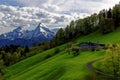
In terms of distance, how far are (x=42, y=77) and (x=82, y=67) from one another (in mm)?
19235

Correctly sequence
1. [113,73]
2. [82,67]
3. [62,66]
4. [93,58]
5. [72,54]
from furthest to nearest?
[72,54], [93,58], [62,66], [82,67], [113,73]

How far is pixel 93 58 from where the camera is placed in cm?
14800

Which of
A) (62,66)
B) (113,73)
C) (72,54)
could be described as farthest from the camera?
(72,54)

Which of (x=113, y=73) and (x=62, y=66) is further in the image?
(x=62, y=66)

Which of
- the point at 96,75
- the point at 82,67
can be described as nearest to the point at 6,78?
the point at 82,67

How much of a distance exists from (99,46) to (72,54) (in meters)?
18.0

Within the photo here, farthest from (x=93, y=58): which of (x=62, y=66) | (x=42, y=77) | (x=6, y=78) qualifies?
(x=6, y=78)

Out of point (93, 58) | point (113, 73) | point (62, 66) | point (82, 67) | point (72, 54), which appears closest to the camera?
point (113, 73)

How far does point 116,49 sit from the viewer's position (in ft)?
380

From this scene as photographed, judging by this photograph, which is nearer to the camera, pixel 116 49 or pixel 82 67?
pixel 116 49

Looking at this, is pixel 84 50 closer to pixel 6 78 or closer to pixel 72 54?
pixel 72 54

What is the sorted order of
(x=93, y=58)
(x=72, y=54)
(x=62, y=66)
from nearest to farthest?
(x=62, y=66) → (x=93, y=58) → (x=72, y=54)

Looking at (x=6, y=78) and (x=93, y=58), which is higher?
(x=93, y=58)

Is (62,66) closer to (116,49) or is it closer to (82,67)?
(82,67)
